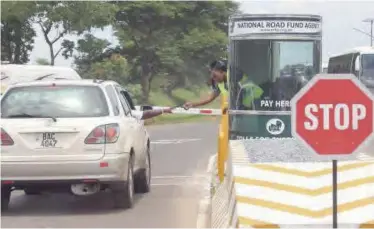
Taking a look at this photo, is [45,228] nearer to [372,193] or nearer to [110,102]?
[110,102]

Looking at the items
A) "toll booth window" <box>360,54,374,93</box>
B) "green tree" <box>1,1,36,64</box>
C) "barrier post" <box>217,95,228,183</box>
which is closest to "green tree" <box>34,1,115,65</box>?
"green tree" <box>1,1,36,64</box>

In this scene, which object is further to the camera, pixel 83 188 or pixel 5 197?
pixel 5 197

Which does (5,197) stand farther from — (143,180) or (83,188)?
(143,180)

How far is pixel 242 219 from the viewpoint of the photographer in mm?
6230

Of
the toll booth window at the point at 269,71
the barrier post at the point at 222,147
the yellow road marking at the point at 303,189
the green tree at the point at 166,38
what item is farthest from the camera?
the green tree at the point at 166,38

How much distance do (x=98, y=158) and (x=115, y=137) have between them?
1.12ft

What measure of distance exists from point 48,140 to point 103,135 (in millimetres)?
670

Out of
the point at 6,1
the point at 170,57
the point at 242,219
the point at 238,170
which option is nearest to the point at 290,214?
the point at 242,219

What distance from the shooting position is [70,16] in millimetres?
29344

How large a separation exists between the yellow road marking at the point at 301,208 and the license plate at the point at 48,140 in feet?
10.6

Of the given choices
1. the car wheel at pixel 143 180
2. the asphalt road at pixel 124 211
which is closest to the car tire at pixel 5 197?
the asphalt road at pixel 124 211

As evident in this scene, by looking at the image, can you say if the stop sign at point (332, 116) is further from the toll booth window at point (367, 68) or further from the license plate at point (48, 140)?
the toll booth window at point (367, 68)

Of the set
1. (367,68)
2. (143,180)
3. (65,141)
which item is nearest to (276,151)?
(65,141)

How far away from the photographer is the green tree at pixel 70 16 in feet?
96.8
